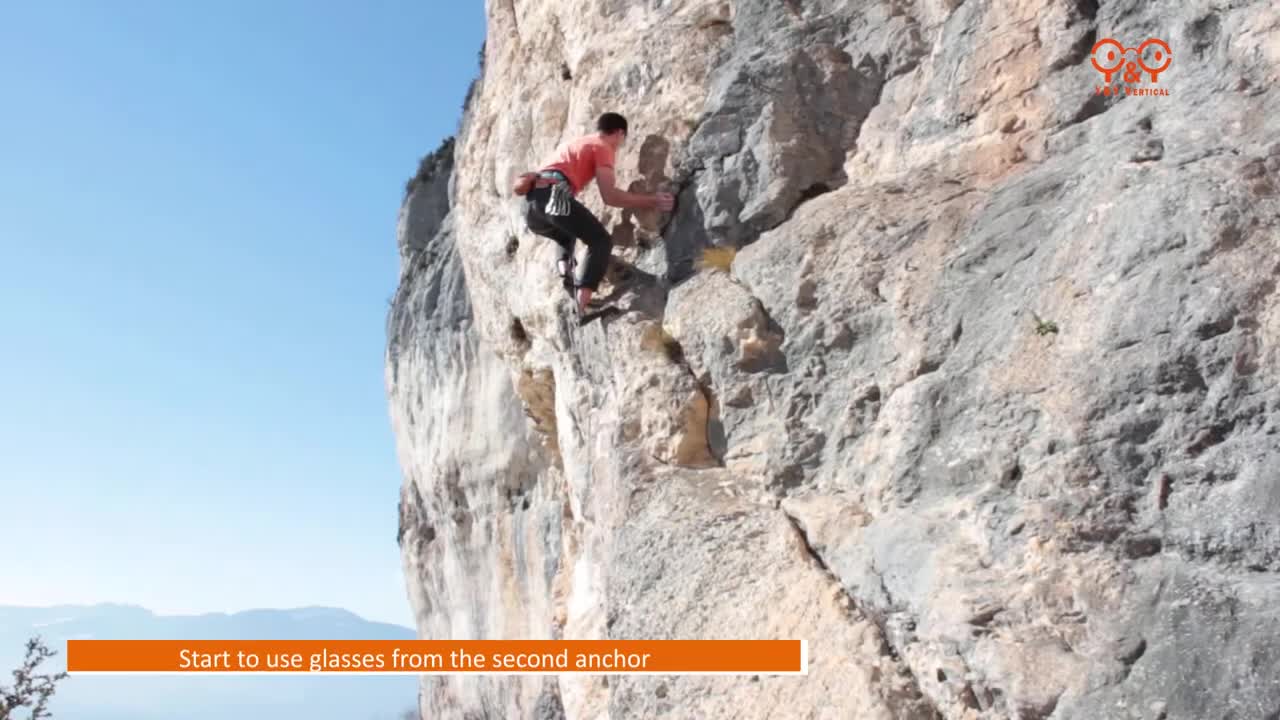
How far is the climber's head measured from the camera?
698cm

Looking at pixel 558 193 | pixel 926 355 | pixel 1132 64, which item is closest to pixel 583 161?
pixel 558 193

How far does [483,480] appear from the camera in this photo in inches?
508

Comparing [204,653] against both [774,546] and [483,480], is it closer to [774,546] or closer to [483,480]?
[774,546]

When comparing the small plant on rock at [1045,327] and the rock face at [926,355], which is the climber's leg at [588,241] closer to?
the rock face at [926,355]

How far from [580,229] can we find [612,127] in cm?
67

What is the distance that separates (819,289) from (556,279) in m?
2.52

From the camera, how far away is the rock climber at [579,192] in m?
6.91

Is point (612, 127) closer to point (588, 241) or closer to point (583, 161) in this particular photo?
point (583, 161)

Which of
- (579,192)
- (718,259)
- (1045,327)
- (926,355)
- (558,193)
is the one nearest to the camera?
(1045,327)

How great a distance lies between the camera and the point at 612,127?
6.99 m

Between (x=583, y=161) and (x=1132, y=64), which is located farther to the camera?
(x=583, y=161)

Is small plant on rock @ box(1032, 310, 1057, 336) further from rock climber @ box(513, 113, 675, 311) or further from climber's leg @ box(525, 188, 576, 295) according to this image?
climber's leg @ box(525, 188, 576, 295)

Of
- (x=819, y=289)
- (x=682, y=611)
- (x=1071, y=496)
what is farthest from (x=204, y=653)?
(x=1071, y=496)

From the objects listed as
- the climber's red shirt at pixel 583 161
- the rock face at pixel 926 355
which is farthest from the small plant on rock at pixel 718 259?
the climber's red shirt at pixel 583 161
